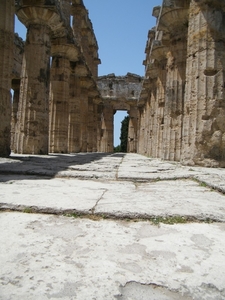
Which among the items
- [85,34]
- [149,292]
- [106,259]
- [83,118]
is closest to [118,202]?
[106,259]

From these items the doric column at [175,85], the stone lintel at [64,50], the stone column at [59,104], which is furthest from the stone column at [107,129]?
the doric column at [175,85]

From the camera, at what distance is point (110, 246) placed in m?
1.62

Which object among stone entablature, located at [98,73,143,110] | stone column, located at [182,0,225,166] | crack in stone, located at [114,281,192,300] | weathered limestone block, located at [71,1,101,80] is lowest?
crack in stone, located at [114,281,192,300]

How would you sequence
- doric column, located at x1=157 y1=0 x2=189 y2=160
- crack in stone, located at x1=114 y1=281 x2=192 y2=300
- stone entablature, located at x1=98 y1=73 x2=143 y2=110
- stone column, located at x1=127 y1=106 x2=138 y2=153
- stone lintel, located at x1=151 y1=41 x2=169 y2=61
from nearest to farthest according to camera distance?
crack in stone, located at x1=114 y1=281 x2=192 y2=300 < doric column, located at x1=157 y1=0 x2=189 y2=160 < stone lintel, located at x1=151 y1=41 x2=169 y2=61 < stone entablature, located at x1=98 y1=73 x2=143 y2=110 < stone column, located at x1=127 y1=106 x2=138 y2=153

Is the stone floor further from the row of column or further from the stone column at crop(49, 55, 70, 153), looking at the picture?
the stone column at crop(49, 55, 70, 153)

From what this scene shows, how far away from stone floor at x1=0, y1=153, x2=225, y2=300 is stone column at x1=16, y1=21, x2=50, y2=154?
27.5 feet

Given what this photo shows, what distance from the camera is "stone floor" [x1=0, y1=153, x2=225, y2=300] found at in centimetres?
119

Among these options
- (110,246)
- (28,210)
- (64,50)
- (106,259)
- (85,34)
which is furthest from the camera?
(85,34)

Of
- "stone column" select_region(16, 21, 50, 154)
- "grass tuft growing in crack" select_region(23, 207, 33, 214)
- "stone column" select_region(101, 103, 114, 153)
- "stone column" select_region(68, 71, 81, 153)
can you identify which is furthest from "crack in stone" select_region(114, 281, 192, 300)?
"stone column" select_region(101, 103, 114, 153)

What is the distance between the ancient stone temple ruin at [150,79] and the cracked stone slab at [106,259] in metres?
5.24

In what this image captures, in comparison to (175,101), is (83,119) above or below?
above

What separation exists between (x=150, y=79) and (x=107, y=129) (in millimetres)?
14094

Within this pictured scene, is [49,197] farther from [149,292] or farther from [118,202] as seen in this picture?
[149,292]

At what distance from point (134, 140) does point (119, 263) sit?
31.1 meters
